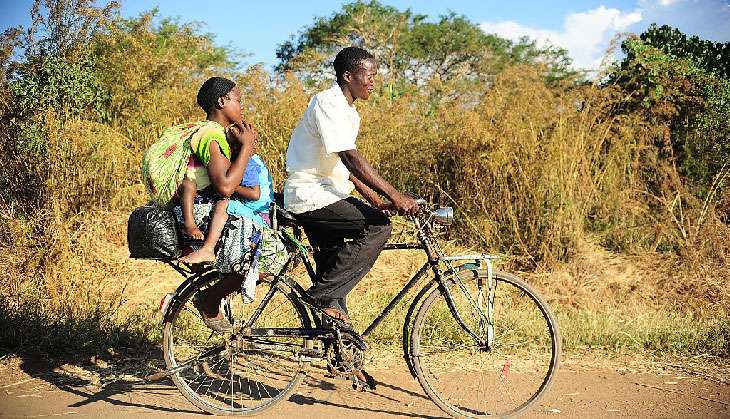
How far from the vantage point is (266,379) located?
4.79 m

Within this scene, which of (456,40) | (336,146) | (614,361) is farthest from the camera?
(456,40)

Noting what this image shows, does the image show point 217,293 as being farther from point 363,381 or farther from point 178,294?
point 363,381

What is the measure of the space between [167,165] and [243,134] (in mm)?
462

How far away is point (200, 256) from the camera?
4074 millimetres

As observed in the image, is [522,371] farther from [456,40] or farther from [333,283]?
[456,40]

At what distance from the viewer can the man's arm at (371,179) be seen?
3.91 metres

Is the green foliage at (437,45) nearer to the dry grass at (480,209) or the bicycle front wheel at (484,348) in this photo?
the dry grass at (480,209)

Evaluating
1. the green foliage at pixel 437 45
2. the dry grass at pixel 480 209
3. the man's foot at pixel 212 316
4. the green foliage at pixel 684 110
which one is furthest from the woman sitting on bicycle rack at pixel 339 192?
the green foliage at pixel 437 45

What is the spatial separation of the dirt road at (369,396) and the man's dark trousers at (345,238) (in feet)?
2.33

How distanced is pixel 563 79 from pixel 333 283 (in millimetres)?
5357

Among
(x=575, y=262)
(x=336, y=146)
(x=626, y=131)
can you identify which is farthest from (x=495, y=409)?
(x=626, y=131)

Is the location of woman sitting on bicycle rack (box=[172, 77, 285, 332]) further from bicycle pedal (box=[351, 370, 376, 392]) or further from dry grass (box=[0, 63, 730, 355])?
dry grass (box=[0, 63, 730, 355])

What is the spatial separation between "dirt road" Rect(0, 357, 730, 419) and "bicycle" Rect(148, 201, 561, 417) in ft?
0.45

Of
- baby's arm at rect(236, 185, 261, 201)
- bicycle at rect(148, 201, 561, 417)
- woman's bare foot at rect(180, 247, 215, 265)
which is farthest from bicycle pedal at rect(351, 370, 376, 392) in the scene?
baby's arm at rect(236, 185, 261, 201)
